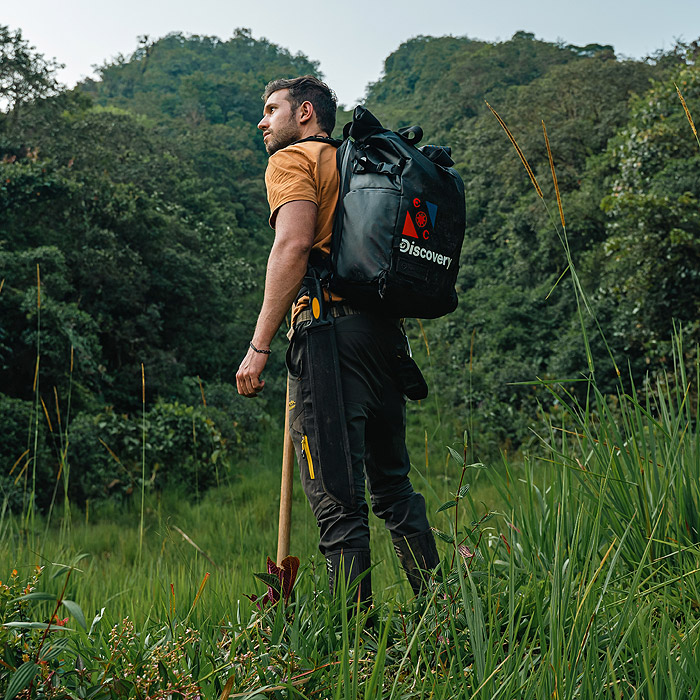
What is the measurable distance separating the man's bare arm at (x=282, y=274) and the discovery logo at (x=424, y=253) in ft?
0.98

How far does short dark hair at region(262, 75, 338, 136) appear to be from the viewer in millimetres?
2562

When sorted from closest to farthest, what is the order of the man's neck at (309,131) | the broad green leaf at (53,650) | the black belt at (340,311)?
the broad green leaf at (53,650), the black belt at (340,311), the man's neck at (309,131)

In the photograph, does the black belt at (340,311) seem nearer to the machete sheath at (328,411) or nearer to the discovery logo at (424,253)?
the machete sheath at (328,411)

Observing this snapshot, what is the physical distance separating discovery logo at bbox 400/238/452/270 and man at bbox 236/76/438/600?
0.25 m

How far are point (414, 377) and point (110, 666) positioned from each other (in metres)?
1.34

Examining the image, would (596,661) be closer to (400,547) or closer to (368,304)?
(400,547)

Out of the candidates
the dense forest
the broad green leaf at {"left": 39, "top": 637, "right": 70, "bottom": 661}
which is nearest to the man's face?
the dense forest

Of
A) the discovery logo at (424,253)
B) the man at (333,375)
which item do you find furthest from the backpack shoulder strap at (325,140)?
the discovery logo at (424,253)

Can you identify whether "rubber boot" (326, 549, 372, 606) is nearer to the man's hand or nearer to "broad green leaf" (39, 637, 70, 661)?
the man's hand

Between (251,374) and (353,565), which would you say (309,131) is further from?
(353,565)

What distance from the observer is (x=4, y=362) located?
907 centimetres

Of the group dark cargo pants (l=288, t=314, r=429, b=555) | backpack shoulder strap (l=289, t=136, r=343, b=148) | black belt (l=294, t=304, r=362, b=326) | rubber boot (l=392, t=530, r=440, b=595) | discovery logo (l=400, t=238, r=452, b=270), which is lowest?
rubber boot (l=392, t=530, r=440, b=595)

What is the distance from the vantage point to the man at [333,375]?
2215mm

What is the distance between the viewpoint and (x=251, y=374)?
2.26 metres
